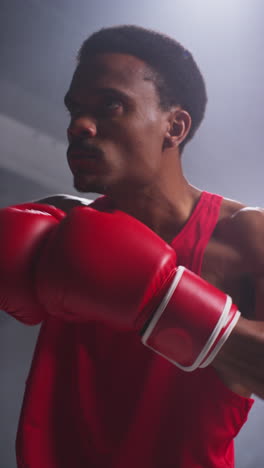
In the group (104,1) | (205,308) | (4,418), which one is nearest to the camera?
(205,308)

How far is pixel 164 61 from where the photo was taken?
0.90 m

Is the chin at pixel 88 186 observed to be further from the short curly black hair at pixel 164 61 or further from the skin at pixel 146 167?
the short curly black hair at pixel 164 61

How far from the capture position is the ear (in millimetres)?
890

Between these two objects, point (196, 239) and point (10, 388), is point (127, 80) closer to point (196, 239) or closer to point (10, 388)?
point (196, 239)

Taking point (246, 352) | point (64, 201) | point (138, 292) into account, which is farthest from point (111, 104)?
point (246, 352)

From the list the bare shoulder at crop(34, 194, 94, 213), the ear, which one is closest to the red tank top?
the ear

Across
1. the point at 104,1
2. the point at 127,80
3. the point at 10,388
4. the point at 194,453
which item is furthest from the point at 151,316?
the point at 104,1

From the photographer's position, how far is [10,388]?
1.29 metres

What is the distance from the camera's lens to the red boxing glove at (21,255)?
652 mm

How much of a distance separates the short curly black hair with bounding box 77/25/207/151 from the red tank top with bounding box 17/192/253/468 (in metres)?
0.27

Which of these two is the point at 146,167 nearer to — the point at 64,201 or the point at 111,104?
the point at 111,104

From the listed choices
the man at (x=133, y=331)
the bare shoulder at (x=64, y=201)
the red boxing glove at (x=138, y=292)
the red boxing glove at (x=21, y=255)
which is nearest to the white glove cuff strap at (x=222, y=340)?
the red boxing glove at (x=138, y=292)

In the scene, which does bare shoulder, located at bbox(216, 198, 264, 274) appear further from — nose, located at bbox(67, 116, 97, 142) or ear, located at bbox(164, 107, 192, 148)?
nose, located at bbox(67, 116, 97, 142)

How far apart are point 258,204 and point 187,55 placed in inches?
18.5
